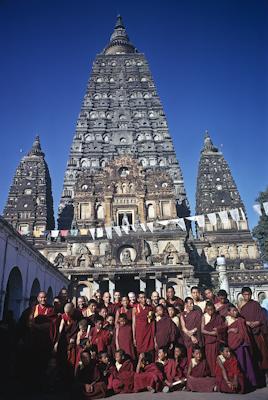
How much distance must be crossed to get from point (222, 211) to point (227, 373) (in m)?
25.3

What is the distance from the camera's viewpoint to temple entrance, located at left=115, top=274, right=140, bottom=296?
31337mm

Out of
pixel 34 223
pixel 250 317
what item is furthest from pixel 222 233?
pixel 250 317

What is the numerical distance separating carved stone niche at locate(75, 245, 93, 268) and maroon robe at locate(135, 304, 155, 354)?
23.1m

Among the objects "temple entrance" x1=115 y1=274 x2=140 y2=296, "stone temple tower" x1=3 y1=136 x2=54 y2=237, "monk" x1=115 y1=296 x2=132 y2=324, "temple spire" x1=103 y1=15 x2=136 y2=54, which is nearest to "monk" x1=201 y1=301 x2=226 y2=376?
"monk" x1=115 y1=296 x2=132 y2=324

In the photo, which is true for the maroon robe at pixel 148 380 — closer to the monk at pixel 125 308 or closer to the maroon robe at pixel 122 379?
the maroon robe at pixel 122 379

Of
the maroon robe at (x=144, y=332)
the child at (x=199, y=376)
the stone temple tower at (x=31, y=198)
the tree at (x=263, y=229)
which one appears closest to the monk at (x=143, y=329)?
the maroon robe at (x=144, y=332)

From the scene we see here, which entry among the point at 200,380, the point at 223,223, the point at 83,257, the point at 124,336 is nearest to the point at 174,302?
the point at 124,336

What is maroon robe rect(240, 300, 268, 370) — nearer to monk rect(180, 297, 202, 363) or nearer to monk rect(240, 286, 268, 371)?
monk rect(240, 286, 268, 371)

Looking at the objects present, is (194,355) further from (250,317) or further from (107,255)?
(107,255)

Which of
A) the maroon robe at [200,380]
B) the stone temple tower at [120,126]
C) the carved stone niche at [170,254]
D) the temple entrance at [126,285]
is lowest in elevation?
the maroon robe at [200,380]

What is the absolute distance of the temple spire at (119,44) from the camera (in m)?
64.3

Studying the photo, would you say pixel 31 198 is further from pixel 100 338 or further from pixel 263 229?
pixel 100 338

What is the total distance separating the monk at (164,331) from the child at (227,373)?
129cm

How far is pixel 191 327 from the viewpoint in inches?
324
